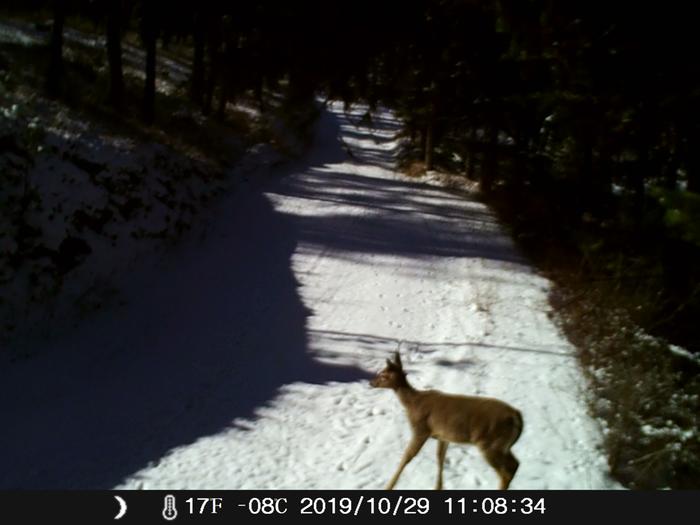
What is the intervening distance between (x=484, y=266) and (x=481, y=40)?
5.95 meters

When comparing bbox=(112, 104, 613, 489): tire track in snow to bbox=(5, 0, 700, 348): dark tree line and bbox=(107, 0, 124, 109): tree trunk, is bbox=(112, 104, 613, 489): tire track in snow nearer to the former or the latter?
bbox=(5, 0, 700, 348): dark tree line

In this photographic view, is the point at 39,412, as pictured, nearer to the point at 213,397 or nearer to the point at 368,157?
the point at 213,397

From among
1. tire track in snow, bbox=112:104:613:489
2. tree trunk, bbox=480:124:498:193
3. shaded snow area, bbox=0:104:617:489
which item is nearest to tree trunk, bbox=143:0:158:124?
tire track in snow, bbox=112:104:613:489

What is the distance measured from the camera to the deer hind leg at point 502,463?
529 cm

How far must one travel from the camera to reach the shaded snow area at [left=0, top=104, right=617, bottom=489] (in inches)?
259

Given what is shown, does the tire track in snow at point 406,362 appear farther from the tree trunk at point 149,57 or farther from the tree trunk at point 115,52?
the tree trunk at point 115,52

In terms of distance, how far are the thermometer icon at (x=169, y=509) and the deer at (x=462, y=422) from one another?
1.77 meters

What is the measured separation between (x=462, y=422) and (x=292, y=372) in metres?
4.11

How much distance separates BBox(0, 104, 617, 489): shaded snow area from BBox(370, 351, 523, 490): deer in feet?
1.83

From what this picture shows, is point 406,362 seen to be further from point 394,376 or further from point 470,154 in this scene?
point 470,154

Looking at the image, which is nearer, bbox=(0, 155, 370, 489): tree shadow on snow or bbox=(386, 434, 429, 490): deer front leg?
bbox=(386, 434, 429, 490): deer front leg

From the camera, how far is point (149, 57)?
2245 cm

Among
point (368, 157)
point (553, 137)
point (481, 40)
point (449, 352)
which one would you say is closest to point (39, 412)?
point (449, 352)

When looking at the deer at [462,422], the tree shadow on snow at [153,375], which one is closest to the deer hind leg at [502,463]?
the deer at [462,422]
